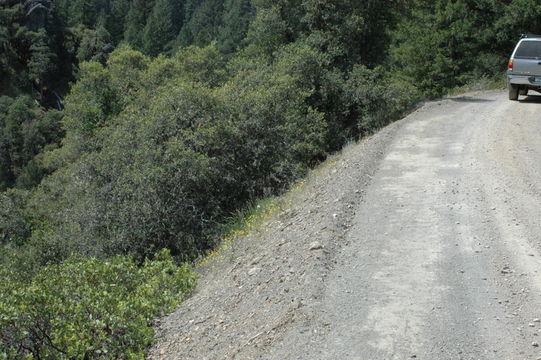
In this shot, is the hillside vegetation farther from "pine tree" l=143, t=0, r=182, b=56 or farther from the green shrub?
"pine tree" l=143, t=0, r=182, b=56

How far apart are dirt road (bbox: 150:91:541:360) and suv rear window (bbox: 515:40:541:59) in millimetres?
6843

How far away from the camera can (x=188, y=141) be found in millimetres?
12922

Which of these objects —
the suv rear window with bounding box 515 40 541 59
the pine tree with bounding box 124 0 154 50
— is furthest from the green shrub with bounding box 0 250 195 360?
the pine tree with bounding box 124 0 154 50

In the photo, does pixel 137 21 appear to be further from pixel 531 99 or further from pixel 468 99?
pixel 531 99

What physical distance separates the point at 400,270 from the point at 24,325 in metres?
4.39

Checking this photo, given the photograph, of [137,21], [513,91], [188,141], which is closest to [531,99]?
[513,91]

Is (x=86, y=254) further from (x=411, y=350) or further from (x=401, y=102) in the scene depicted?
(x=401, y=102)

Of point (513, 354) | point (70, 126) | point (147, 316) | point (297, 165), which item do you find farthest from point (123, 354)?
point (70, 126)

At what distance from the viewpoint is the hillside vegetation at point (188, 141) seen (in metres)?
6.96

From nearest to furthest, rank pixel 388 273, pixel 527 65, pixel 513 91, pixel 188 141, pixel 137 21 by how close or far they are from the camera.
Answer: pixel 388 273, pixel 188 141, pixel 527 65, pixel 513 91, pixel 137 21

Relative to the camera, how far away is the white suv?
16.5 meters

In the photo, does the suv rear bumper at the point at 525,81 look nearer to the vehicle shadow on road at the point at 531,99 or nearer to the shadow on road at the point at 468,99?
the vehicle shadow on road at the point at 531,99

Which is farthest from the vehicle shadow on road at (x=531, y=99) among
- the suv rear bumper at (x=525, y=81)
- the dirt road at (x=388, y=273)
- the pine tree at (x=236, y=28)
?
the pine tree at (x=236, y=28)

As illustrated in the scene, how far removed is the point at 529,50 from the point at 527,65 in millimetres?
562
